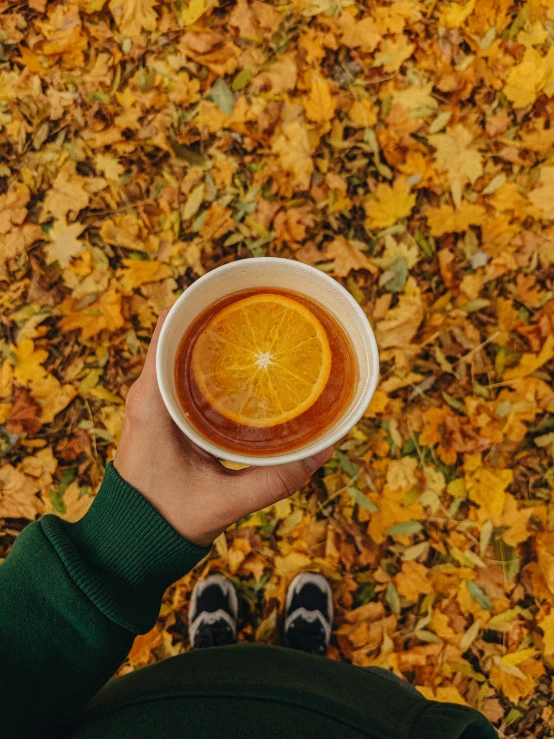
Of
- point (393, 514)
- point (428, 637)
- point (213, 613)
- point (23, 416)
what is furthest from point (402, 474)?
point (23, 416)

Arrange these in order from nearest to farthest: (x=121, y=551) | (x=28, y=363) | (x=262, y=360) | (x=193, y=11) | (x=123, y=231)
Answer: (x=262, y=360) → (x=121, y=551) → (x=28, y=363) → (x=123, y=231) → (x=193, y=11)

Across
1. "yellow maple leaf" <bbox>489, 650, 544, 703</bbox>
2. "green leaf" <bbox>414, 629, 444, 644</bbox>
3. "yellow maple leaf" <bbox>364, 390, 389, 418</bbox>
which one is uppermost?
"yellow maple leaf" <bbox>364, 390, 389, 418</bbox>

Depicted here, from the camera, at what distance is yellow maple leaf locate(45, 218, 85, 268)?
9.07 ft

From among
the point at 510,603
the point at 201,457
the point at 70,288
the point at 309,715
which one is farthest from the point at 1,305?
the point at 510,603

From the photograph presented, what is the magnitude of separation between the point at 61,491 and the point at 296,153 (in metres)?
2.01

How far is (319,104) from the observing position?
2863mm

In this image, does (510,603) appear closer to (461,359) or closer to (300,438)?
(461,359)

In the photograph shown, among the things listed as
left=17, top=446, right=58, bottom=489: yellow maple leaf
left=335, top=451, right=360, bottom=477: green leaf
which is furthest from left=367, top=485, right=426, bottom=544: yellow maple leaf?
left=17, top=446, right=58, bottom=489: yellow maple leaf

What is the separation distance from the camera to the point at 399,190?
283cm

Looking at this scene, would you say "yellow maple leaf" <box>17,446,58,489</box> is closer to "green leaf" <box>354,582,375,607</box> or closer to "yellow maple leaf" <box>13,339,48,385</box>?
"yellow maple leaf" <box>13,339,48,385</box>

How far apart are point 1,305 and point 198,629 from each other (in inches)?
70.5

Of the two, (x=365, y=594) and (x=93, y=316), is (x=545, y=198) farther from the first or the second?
(x=93, y=316)

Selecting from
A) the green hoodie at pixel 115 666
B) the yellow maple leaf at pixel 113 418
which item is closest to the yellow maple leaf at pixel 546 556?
the green hoodie at pixel 115 666

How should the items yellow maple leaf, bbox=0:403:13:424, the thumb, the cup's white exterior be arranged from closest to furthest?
the cup's white exterior < the thumb < yellow maple leaf, bbox=0:403:13:424
